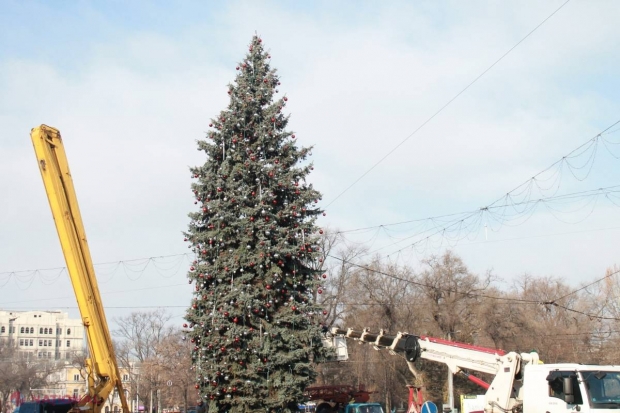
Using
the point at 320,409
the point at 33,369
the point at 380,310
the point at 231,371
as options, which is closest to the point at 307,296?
the point at 231,371

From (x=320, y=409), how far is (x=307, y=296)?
34.9 ft

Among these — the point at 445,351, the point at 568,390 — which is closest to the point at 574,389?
the point at 568,390

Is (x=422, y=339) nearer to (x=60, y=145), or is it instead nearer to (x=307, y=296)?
(x=307, y=296)

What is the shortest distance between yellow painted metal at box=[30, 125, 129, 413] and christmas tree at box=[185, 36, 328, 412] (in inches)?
139

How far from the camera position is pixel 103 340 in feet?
54.7

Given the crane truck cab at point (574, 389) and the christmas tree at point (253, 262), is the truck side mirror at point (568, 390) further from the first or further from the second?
the christmas tree at point (253, 262)

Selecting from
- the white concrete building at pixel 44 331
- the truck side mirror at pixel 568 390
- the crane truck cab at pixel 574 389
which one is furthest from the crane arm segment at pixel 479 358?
the white concrete building at pixel 44 331

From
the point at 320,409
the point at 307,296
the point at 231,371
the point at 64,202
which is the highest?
the point at 64,202

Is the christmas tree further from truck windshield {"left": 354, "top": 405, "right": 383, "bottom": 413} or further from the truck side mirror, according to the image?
the truck side mirror

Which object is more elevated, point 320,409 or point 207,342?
point 207,342

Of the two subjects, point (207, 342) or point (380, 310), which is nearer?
point (207, 342)

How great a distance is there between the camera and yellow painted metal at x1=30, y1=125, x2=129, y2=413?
1647cm

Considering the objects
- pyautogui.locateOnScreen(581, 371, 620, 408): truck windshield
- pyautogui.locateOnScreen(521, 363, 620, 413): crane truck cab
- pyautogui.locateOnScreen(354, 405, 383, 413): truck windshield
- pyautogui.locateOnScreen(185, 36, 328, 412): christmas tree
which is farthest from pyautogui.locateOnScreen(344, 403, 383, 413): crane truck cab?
pyautogui.locateOnScreen(581, 371, 620, 408): truck windshield

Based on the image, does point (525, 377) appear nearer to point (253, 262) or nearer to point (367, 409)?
Answer: point (253, 262)
